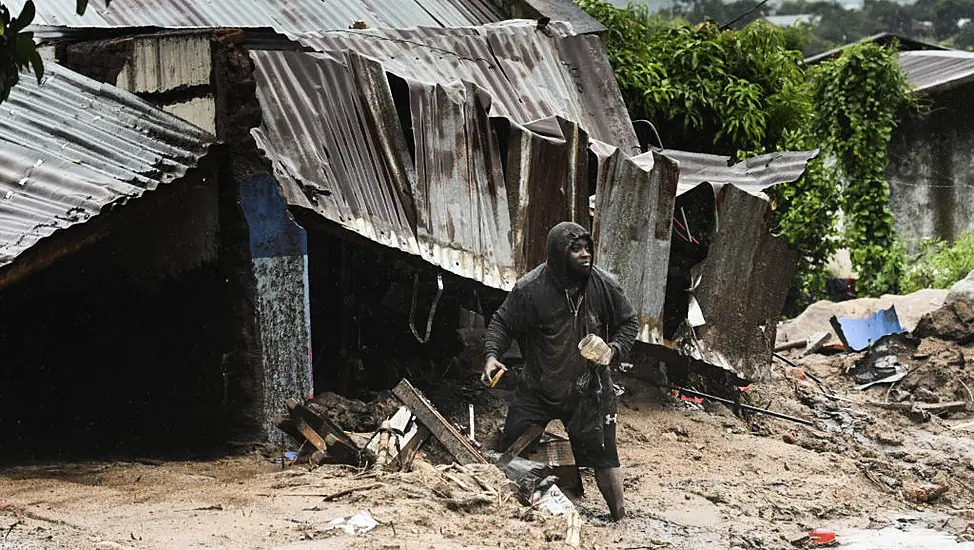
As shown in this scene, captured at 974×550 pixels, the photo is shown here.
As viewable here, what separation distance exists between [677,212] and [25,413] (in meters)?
6.56

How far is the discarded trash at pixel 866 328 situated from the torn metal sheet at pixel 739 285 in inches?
190

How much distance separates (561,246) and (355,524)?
2.37 metres

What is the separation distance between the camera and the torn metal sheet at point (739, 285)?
12.1 metres

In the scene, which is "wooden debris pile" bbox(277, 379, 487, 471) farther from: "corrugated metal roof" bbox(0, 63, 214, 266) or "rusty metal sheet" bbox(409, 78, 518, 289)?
"corrugated metal roof" bbox(0, 63, 214, 266)

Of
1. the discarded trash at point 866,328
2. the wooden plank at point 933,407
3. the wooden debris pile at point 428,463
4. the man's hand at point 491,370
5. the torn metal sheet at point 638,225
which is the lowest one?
the wooden plank at point 933,407

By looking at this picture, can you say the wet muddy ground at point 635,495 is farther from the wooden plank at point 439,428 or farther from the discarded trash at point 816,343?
the discarded trash at point 816,343

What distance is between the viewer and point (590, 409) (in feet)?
27.0

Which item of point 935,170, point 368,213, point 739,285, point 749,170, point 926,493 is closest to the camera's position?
point 368,213

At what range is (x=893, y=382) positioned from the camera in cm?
1497

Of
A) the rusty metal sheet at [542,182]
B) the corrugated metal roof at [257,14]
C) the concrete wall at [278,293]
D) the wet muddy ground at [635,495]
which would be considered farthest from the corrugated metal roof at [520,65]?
the wet muddy ground at [635,495]

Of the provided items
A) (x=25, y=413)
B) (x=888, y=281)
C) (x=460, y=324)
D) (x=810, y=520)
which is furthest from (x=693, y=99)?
(x=888, y=281)

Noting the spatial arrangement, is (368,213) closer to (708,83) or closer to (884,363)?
(708,83)

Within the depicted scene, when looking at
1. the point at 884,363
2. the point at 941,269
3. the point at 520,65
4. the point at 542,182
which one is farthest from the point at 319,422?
the point at 941,269

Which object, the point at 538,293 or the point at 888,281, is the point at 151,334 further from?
the point at 888,281
